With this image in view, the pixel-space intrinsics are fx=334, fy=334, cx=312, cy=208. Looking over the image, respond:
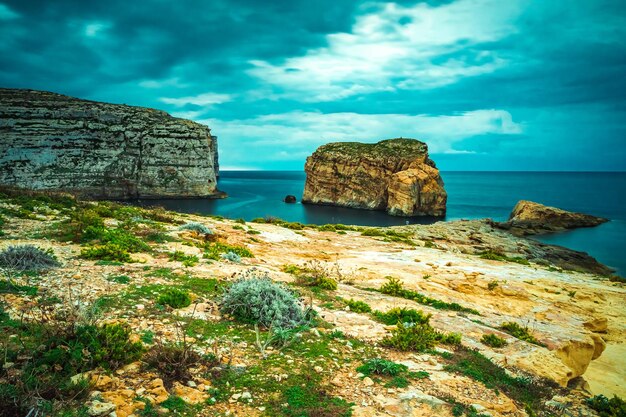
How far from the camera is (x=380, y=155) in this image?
9750 centimetres

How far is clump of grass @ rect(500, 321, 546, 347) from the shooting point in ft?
32.2

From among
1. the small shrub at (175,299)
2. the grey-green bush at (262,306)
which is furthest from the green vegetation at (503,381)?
the small shrub at (175,299)

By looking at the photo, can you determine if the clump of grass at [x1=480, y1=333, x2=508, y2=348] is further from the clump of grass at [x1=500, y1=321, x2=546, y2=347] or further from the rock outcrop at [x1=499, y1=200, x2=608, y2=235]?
the rock outcrop at [x1=499, y1=200, x2=608, y2=235]

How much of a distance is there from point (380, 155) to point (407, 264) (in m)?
82.3

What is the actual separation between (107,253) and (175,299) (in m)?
4.79

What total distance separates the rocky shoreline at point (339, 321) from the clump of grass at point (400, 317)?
13.9 inches

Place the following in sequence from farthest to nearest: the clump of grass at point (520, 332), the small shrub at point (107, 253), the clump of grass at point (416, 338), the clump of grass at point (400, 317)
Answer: the small shrub at point (107, 253) < the clump of grass at point (520, 332) < the clump of grass at point (400, 317) < the clump of grass at point (416, 338)

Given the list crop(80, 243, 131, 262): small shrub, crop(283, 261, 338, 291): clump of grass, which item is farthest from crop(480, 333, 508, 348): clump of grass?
crop(80, 243, 131, 262): small shrub

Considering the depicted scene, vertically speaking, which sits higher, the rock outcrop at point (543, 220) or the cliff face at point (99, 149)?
the cliff face at point (99, 149)

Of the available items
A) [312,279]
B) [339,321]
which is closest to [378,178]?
[312,279]

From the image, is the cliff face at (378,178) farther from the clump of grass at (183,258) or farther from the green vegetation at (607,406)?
the green vegetation at (607,406)

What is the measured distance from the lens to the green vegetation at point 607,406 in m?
6.23

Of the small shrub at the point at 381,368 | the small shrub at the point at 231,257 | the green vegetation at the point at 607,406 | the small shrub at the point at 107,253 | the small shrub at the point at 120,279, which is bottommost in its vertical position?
the green vegetation at the point at 607,406

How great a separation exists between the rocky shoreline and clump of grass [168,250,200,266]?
2.2 inches
